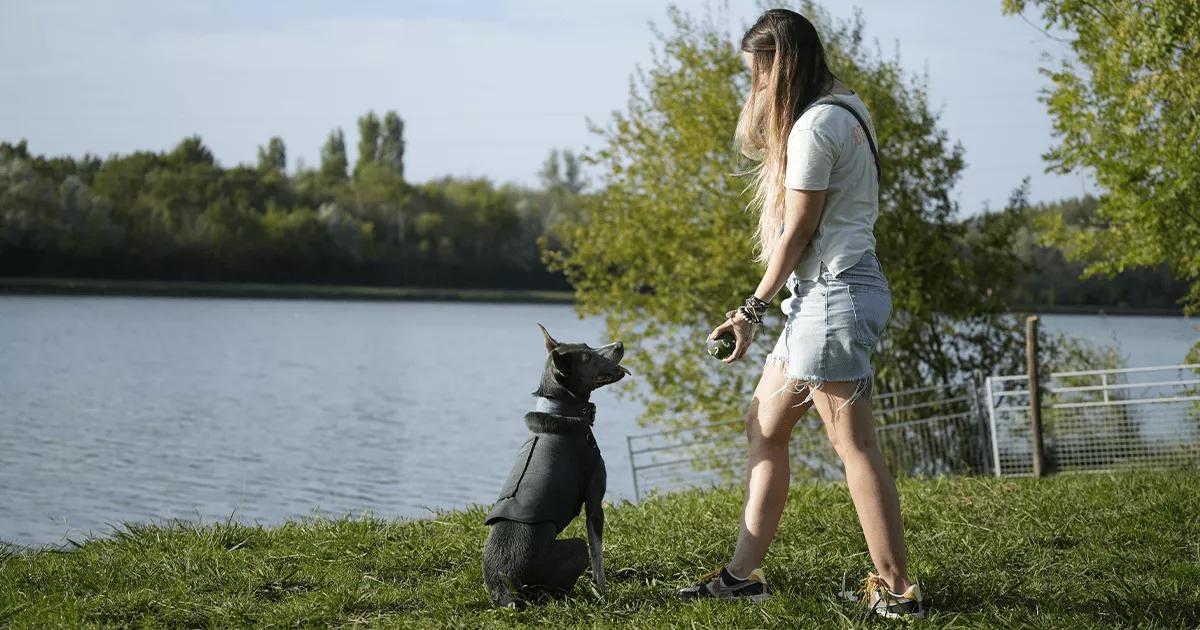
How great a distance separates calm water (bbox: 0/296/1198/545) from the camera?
49.3ft

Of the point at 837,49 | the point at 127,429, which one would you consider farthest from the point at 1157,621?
the point at 127,429

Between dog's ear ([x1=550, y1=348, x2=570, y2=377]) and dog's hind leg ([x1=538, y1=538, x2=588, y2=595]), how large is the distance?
65cm

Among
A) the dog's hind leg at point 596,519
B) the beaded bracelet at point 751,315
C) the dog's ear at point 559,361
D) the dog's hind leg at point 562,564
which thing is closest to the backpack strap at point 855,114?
the beaded bracelet at point 751,315

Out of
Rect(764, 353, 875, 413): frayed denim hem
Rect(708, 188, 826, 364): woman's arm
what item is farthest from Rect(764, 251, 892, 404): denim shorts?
Rect(708, 188, 826, 364): woman's arm

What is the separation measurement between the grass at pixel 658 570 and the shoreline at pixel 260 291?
6284 cm

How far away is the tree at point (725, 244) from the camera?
579 inches

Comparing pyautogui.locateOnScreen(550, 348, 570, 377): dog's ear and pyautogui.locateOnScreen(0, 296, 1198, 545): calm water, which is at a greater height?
pyautogui.locateOnScreen(550, 348, 570, 377): dog's ear

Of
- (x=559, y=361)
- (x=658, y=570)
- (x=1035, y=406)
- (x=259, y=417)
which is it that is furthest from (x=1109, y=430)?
(x=259, y=417)

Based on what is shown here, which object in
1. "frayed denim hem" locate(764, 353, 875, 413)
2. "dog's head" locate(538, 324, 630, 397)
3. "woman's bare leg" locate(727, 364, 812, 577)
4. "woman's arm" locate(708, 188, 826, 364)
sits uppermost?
"woman's arm" locate(708, 188, 826, 364)

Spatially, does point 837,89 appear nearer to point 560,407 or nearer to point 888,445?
point 560,407

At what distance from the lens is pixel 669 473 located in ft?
48.7

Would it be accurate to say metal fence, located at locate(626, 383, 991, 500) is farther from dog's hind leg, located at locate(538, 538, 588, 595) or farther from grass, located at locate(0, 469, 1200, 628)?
dog's hind leg, located at locate(538, 538, 588, 595)

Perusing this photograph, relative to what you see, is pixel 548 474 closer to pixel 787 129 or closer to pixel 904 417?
pixel 787 129

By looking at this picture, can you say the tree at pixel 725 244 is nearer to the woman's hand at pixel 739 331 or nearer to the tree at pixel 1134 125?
the tree at pixel 1134 125
